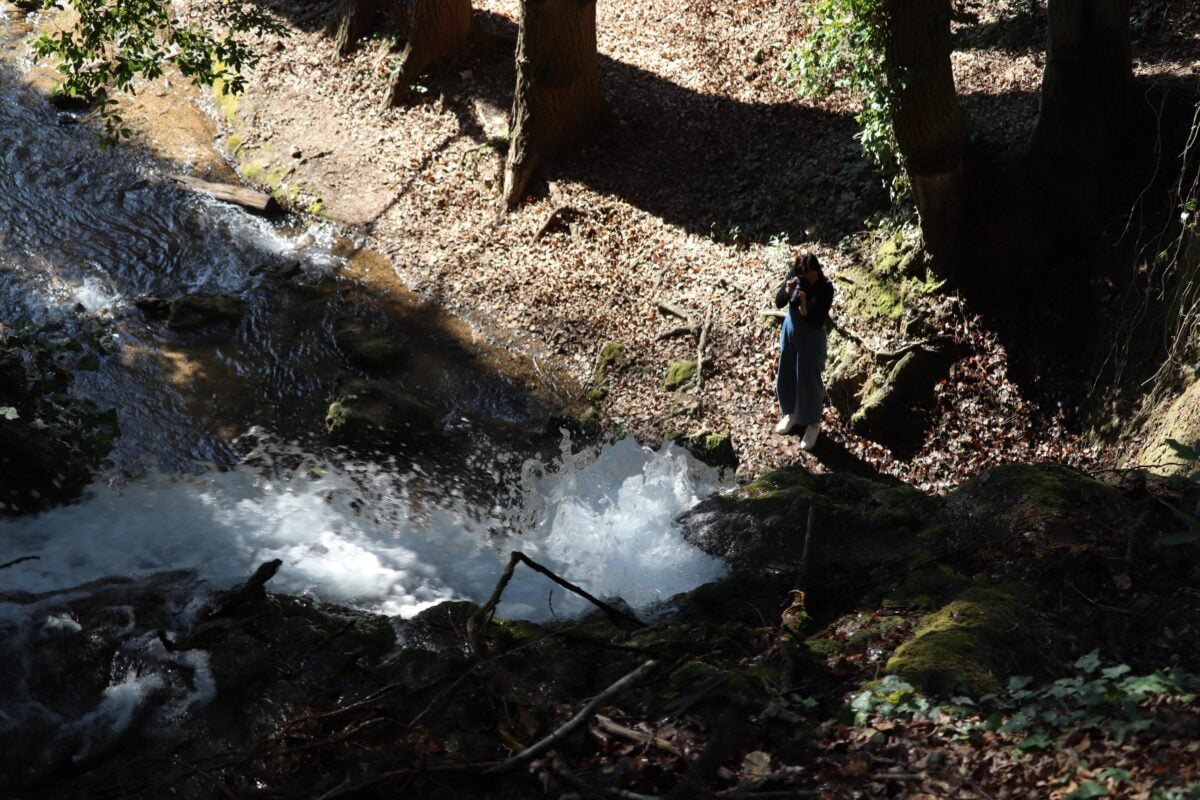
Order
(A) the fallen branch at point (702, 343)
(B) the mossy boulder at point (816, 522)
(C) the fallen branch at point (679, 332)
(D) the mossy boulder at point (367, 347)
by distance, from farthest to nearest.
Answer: (C) the fallen branch at point (679, 332)
(D) the mossy boulder at point (367, 347)
(A) the fallen branch at point (702, 343)
(B) the mossy boulder at point (816, 522)

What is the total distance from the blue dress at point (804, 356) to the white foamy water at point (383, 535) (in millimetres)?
1130

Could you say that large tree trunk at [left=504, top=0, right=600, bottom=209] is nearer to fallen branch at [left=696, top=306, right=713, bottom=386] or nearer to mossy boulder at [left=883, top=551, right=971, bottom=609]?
fallen branch at [left=696, top=306, right=713, bottom=386]

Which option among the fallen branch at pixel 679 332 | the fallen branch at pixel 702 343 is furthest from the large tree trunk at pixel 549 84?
the fallen branch at pixel 702 343

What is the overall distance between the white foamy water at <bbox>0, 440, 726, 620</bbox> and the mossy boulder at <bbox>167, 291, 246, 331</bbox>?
110 inches

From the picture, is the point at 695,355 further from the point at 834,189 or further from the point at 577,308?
the point at 834,189

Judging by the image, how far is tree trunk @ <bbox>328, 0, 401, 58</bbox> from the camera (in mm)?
15062

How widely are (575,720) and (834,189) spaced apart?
8812 millimetres

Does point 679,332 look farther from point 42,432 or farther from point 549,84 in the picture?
point 42,432

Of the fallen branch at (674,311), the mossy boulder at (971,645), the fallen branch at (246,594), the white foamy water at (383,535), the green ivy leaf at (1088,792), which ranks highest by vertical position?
the fallen branch at (674,311)

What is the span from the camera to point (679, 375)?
33.9 feet

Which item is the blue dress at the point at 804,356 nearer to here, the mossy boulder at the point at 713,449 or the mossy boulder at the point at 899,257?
the mossy boulder at the point at 713,449

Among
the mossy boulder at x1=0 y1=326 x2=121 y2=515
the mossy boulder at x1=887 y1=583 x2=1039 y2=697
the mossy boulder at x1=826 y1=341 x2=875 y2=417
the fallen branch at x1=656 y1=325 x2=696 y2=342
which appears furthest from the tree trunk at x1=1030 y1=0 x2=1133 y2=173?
the mossy boulder at x1=0 y1=326 x2=121 y2=515

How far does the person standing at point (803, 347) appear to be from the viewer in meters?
8.59

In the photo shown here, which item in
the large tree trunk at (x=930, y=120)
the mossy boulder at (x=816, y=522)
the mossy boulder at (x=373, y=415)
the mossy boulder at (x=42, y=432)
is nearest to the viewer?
the mossy boulder at (x=816, y=522)
